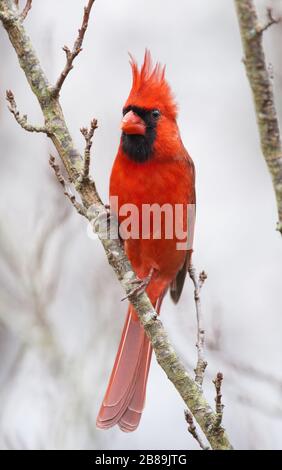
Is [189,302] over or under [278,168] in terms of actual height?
over

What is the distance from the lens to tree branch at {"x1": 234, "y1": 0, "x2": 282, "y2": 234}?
2.01 meters

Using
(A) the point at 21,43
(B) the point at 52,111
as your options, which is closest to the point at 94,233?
(B) the point at 52,111

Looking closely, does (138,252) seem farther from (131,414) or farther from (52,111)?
(52,111)

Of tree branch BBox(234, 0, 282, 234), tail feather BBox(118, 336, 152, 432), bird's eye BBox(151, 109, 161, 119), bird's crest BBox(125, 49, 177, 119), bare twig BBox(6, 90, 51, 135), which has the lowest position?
tail feather BBox(118, 336, 152, 432)

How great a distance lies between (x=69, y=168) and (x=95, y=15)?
4.97 metres

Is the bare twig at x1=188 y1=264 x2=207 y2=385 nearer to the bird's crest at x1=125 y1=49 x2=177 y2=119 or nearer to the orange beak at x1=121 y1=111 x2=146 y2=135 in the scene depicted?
the orange beak at x1=121 y1=111 x2=146 y2=135

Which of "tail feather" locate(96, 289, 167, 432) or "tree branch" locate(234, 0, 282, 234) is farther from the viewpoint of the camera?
"tail feather" locate(96, 289, 167, 432)

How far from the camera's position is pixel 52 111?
→ 10.2ft

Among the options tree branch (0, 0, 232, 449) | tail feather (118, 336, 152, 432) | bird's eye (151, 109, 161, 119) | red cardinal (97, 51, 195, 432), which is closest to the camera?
tree branch (0, 0, 232, 449)

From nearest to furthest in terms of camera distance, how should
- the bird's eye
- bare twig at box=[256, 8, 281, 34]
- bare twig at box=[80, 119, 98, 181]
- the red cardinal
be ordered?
bare twig at box=[256, 8, 281, 34], bare twig at box=[80, 119, 98, 181], the red cardinal, the bird's eye

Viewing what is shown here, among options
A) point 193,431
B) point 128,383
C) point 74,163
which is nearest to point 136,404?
point 128,383

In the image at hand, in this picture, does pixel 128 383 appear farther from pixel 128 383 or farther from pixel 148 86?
pixel 148 86

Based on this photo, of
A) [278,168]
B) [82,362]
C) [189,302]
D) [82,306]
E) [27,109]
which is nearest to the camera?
[278,168]

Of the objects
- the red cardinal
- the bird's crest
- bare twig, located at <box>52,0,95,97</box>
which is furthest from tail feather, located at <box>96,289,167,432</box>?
bare twig, located at <box>52,0,95,97</box>
